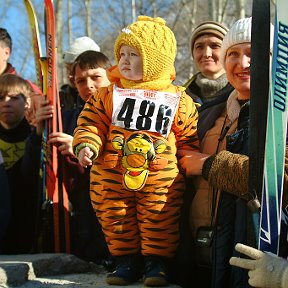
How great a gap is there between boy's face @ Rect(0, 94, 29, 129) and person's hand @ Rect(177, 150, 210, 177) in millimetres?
1659

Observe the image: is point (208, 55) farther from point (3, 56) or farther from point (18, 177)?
point (3, 56)

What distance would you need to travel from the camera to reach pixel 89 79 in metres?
3.92

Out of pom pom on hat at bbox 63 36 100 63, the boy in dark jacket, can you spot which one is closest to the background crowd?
the boy in dark jacket

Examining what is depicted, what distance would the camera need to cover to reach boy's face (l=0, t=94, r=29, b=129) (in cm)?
403

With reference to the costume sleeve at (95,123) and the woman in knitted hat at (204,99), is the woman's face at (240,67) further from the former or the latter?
the costume sleeve at (95,123)

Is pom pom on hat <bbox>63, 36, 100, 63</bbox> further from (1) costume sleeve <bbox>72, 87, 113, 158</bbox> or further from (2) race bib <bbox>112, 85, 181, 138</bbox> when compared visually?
(2) race bib <bbox>112, 85, 181, 138</bbox>

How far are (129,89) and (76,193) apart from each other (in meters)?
1.07

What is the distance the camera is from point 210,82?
3.96 m

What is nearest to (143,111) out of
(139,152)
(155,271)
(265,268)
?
(139,152)

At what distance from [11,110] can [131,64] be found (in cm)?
147

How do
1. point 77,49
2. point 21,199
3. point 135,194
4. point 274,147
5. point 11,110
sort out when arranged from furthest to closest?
point 77,49
point 11,110
point 21,199
point 135,194
point 274,147

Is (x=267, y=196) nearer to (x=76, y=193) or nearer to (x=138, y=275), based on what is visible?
(x=138, y=275)

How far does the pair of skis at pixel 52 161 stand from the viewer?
11.8 feet

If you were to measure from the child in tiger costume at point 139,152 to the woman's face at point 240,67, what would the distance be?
0.31 metres
